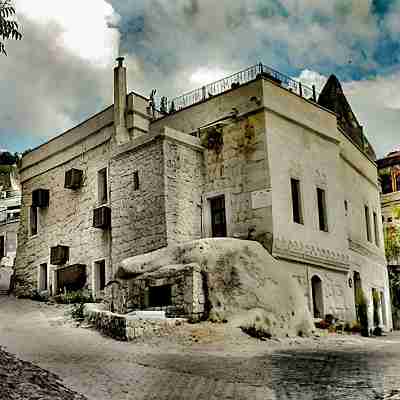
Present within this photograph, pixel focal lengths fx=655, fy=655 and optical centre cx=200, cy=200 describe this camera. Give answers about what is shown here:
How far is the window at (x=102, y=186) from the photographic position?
81.3 ft

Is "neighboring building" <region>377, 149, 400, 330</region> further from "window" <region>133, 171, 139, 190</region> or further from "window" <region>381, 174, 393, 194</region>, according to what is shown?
"window" <region>133, 171, 139, 190</region>

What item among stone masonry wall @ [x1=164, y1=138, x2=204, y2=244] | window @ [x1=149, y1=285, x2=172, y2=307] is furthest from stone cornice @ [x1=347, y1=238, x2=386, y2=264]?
window @ [x1=149, y1=285, x2=172, y2=307]

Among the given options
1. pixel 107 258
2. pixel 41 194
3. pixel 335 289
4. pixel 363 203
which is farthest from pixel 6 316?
pixel 363 203

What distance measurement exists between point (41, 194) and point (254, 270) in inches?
499

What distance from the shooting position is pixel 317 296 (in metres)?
21.9

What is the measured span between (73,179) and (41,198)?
2.50m

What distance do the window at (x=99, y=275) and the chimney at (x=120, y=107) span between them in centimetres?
456

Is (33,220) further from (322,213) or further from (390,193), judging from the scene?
(390,193)

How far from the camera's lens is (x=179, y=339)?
15.3 m

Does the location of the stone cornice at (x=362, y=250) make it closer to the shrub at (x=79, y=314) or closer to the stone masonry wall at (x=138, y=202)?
the stone masonry wall at (x=138, y=202)

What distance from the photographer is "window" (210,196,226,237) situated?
21969mm

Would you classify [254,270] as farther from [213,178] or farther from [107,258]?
[107,258]

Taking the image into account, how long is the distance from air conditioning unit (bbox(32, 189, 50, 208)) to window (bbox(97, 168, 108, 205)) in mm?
3641

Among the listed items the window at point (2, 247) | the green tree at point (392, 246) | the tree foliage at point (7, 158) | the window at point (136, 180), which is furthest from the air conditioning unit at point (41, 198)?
the tree foliage at point (7, 158)
